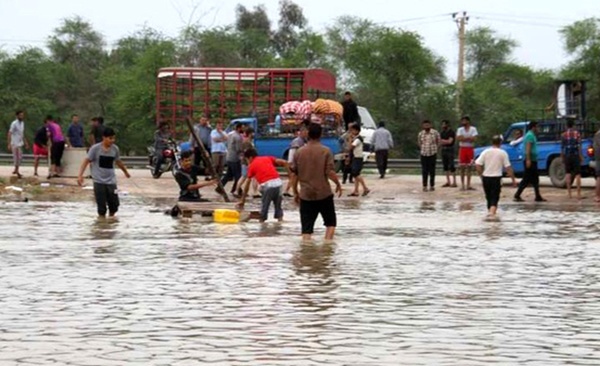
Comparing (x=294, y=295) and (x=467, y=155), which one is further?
(x=467, y=155)

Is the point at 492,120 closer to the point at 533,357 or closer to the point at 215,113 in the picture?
the point at 215,113

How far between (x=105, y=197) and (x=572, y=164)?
11.3 m

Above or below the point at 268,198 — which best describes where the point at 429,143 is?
above

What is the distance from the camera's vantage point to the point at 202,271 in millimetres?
15594

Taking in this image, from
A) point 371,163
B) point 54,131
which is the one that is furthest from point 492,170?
point 371,163

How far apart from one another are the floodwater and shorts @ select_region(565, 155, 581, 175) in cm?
833

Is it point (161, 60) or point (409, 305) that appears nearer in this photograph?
point (409, 305)

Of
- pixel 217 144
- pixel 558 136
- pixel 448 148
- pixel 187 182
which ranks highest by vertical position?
pixel 558 136

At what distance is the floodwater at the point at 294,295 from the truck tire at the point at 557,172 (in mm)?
11571

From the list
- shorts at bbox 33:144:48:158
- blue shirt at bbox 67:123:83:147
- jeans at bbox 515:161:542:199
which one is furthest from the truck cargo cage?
jeans at bbox 515:161:542:199

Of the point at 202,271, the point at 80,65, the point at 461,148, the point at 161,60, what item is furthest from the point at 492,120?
the point at 202,271

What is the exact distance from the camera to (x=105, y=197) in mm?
24312

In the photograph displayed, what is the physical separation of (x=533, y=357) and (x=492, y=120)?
5853 centimetres

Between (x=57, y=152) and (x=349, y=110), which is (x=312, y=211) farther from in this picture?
(x=349, y=110)
